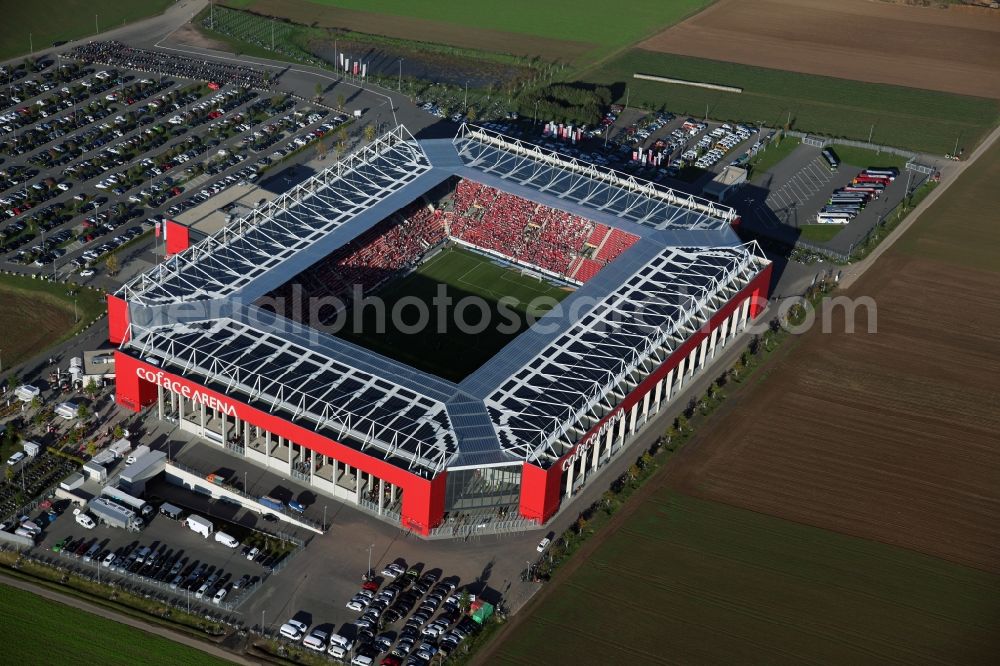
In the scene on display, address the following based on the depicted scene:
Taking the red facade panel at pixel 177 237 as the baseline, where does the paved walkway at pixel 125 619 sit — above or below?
below

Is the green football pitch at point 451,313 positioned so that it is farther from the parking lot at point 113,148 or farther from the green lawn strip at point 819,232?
the green lawn strip at point 819,232

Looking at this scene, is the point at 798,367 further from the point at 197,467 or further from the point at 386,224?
the point at 197,467

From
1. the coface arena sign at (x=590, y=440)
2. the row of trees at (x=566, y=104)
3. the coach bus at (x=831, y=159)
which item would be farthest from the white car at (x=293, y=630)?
the coach bus at (x=831, y=159)

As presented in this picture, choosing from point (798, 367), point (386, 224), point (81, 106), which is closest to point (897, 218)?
point (798, 367)

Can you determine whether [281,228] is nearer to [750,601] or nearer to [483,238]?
[483,238]

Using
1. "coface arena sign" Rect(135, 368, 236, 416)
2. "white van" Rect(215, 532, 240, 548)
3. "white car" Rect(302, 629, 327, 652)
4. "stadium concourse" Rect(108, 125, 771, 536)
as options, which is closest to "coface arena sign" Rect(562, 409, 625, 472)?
"stadium concourse" Rect(108, 125, 771, 536)

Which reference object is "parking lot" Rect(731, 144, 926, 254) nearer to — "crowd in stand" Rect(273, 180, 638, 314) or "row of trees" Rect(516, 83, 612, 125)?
"crowd in stand" Rect(273, 180, 638, 314)

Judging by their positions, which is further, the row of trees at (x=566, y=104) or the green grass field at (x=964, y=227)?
the row of trees at (x=566, y=104)
